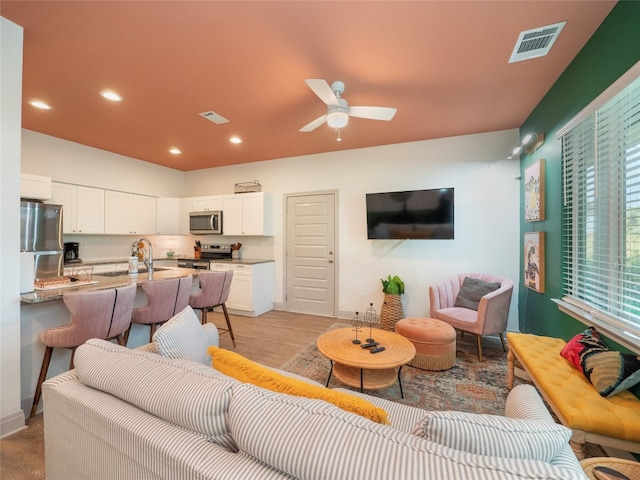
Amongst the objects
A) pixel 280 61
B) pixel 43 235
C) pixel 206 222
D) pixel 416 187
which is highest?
pixel 280 61

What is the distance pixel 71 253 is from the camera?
4195 millimetres

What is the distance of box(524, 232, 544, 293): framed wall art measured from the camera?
2816mm

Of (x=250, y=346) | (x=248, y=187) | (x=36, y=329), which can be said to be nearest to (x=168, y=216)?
(x=248, y=187)

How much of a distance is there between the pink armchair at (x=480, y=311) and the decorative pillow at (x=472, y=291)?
0.07 metres

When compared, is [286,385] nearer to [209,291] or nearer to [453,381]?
[453,381]

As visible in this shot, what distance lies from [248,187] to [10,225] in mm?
3529

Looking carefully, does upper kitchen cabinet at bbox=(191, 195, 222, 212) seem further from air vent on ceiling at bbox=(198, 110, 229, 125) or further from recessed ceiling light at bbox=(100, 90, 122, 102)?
recessed ceiling light at bbox=(100, 90, 122, 102)

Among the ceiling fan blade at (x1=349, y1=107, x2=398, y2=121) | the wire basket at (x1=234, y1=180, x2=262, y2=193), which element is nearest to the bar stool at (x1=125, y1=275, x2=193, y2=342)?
the ceiling fan blade at (x1=349, y1=107, x2=398, y2=121)

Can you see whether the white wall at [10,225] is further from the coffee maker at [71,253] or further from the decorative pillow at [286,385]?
the coffee maker at [71,253]

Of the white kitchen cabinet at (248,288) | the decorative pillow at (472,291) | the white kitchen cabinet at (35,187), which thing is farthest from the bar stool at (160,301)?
the decorative pillow at (472,291)

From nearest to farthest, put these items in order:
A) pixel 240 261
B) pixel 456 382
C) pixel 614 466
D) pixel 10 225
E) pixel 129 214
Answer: pixel 614 466 < pixel 10 225 < pixel 456 382 < pixel 240 261 < pixel 129 214

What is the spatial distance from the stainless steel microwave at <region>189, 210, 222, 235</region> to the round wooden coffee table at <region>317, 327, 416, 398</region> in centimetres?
355

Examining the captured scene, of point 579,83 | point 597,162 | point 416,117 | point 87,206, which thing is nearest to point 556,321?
point 597,162

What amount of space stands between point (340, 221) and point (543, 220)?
2.63 m
